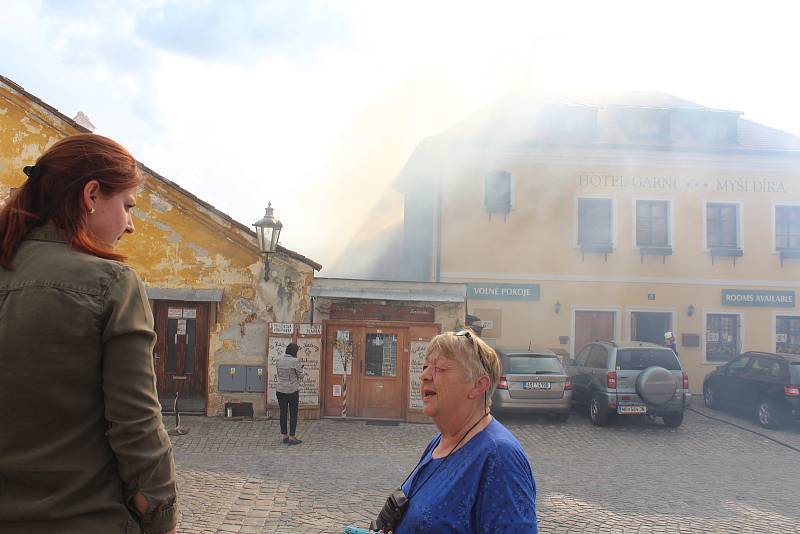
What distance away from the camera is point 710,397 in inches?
620

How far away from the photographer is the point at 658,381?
12.2 meters

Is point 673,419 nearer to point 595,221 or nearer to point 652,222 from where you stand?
point 595,221

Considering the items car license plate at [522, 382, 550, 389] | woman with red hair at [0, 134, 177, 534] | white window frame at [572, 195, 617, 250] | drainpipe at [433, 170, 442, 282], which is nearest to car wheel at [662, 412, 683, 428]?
car license plate at [522, 382, 550, 389]

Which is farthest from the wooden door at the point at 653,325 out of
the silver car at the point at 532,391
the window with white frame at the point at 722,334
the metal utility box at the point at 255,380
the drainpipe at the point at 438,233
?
the metal utility box at the point at 255,380

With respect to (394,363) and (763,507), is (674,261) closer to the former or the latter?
(394,363)

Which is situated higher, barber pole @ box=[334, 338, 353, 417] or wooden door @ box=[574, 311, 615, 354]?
wooden door @ box=[574, 311, 615, 354]

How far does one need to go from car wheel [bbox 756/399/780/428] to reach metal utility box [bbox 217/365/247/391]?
427 inches

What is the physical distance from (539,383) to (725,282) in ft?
32.2

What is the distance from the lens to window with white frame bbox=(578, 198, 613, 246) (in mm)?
19062

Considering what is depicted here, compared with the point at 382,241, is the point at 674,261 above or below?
below

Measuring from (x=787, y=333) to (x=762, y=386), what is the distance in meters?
7.22

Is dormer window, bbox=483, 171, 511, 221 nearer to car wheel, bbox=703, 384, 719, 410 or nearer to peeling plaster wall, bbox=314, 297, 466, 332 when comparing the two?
peeling plaster wall, bbox=314, 297, 466, 332

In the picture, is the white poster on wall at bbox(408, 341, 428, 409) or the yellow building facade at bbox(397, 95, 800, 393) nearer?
the white poster on wall at bbox(408, 341, 428, 409)

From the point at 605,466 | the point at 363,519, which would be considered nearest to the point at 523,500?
the point at 363,519
